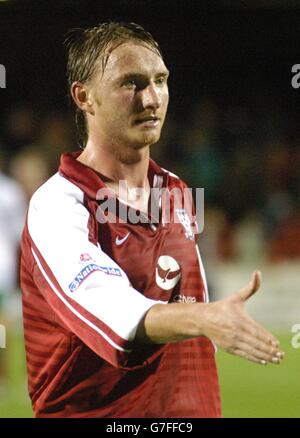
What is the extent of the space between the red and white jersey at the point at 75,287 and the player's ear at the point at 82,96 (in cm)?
14

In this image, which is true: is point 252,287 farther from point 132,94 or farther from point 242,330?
point 132,94

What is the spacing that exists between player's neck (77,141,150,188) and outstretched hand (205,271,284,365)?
650 mm

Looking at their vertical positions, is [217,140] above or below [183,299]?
above


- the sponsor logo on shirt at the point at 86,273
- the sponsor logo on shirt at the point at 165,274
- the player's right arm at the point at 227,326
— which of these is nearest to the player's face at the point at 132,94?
the sponsor logo on shirt at the point at 165,274

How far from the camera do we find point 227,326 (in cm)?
164

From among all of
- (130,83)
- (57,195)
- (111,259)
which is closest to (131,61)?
(130,83)

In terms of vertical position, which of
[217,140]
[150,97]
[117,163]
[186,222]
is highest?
[217,140]

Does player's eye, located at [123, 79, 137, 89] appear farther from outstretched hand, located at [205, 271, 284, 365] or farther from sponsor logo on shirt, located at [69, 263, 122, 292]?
outstretched hand, located at [205, 271, 284, 365]

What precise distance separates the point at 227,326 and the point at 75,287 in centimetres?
43

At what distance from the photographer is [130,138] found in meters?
2.24

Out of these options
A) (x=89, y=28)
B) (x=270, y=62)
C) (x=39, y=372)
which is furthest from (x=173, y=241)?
(x=270, y=62)

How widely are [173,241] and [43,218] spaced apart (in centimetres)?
33

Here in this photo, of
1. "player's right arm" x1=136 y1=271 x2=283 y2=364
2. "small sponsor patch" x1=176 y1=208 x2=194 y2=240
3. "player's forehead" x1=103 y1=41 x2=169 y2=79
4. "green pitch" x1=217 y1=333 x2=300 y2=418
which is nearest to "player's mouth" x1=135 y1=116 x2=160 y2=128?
"player's forehead" x1=103 y1=41 x2=169 y2=79

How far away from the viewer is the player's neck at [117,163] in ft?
7.35
